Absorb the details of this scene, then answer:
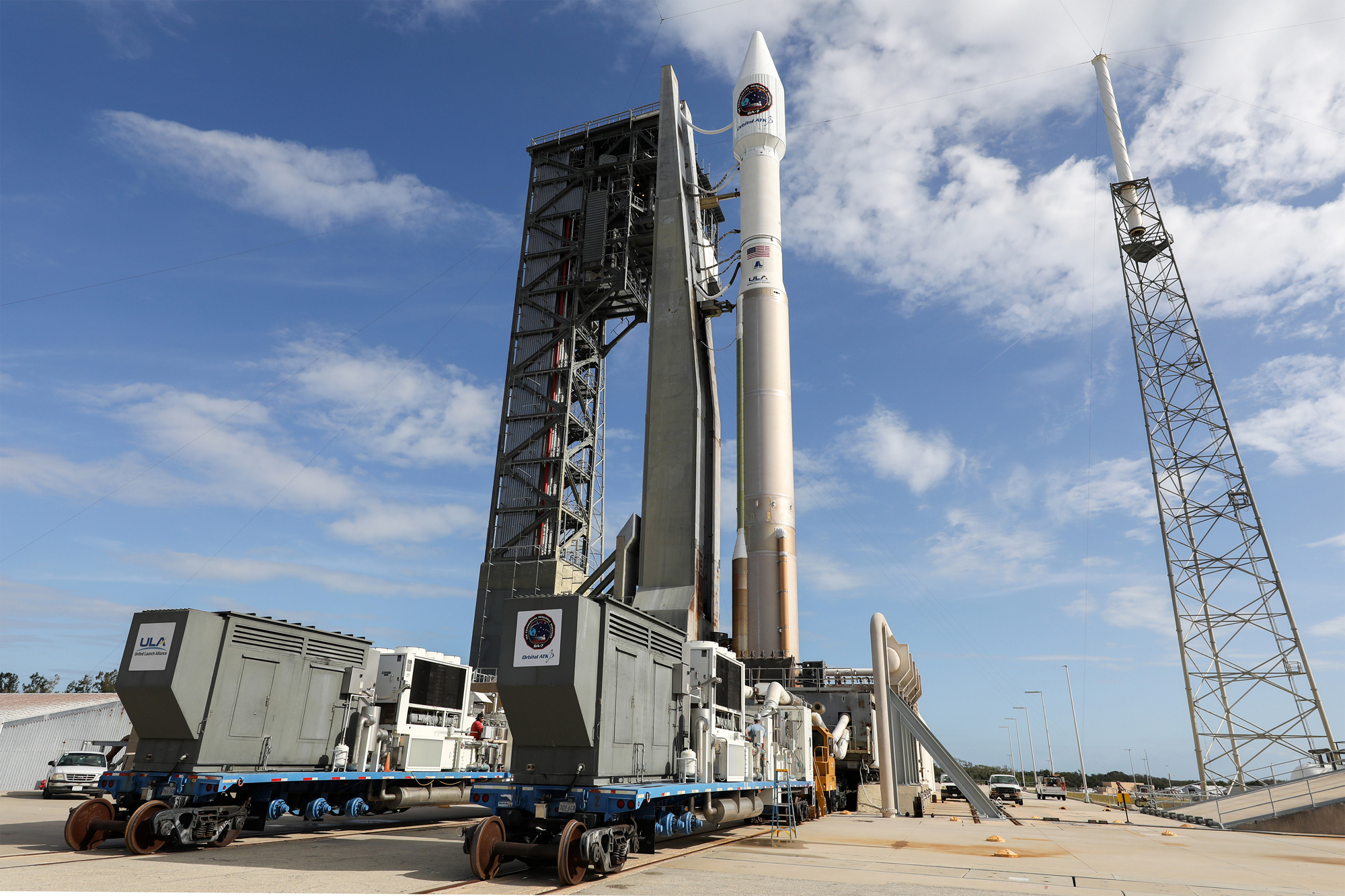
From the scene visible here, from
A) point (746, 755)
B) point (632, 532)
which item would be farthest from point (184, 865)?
point (632, 532)

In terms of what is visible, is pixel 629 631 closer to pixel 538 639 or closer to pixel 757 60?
pixel 538 639

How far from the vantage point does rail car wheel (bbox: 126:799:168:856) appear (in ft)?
39.4

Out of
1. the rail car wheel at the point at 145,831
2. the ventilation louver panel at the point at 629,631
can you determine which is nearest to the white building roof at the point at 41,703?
the rail car wheel at the point at 145,831

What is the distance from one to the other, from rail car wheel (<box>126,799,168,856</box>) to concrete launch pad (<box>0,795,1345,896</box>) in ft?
0.69

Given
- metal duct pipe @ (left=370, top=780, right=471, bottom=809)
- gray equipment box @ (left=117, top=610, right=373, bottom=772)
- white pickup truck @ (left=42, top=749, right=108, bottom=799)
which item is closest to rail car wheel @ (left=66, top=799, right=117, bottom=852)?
gray equipment box @ (left=117, top=610, right=373, bottom=772)

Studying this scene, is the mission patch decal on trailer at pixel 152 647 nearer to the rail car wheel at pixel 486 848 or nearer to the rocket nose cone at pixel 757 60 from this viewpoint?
the rail car wheel at pixel 486 848

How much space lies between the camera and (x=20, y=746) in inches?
1137

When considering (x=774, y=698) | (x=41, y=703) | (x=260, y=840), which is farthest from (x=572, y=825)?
(x=41, y=703)

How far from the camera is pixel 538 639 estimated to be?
38.8 ft

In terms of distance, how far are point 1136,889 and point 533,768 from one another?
8.70 meters

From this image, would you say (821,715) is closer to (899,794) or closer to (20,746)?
(899,794)

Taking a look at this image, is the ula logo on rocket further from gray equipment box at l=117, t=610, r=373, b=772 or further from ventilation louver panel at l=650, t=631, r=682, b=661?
gray equipment box at l=117, t=610, r=373, b=772

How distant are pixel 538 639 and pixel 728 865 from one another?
186 inches

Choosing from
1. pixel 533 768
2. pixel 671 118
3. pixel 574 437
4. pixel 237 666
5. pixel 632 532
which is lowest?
pixel 533 768
